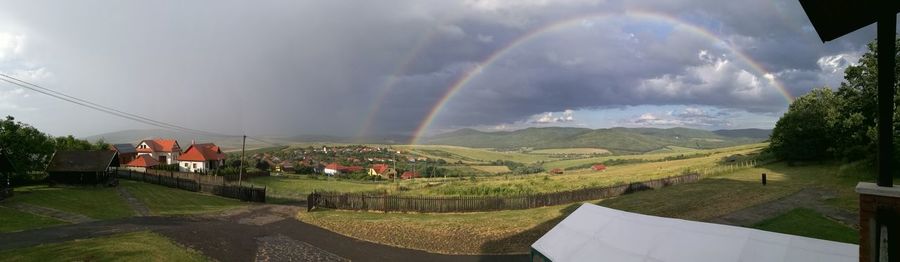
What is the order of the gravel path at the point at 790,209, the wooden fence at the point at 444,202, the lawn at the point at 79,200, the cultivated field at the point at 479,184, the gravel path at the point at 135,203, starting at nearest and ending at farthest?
the gravel path at the point at 790,209 < the lawn at the point at 79,200 < the gravel path at the point at 135,203 < the wooden fence at the point at 444,202 < the cultivated field at the point at 479,184

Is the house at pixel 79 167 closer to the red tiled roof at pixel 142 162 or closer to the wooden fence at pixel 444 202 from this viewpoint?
the wooden fence at pixel 444 202

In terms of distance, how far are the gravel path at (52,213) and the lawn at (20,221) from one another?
2.18 feet

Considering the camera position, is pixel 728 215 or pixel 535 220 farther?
pixel 535 220

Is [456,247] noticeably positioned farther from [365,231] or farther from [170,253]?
[170,253]

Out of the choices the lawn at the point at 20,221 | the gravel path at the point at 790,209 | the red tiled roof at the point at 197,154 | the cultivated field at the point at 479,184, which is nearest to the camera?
the gravel path at the point at 790,209

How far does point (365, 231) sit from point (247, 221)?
28.3 feet

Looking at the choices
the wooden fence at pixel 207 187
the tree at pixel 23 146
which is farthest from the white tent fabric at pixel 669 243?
the tree at pixel 23 146

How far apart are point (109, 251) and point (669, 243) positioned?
20.6m

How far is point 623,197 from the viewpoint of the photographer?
3619 cm

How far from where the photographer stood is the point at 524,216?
28938 millimetres

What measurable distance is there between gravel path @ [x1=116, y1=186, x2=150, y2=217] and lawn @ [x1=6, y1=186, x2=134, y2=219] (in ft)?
1.20

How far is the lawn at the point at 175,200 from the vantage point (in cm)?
3208

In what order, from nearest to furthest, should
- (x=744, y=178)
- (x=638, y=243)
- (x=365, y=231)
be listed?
(x=638, y=243)
(x=365, y=231)
(x=744, y=178)

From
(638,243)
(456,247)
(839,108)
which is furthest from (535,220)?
(839,108)
